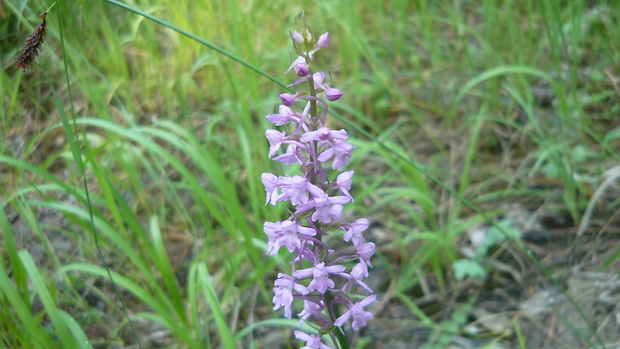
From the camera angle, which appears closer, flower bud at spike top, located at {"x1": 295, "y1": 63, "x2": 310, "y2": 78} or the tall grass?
flower bud at spike top, located at {"x1": 295, "y1": 63, "x2": 310, "y2": 78}

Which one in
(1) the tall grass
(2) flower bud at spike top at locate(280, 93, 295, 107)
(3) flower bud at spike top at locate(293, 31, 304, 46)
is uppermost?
(3) flower bud at spike top at locate(293, 31, 304, 46)

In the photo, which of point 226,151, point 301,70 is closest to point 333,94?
point 301,70

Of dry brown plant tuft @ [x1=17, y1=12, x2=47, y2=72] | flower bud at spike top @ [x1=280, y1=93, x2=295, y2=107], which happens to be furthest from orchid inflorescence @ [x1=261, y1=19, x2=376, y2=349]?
dry brown plant tuft @ [x1=17, y1=12, x2=47, y2=72]

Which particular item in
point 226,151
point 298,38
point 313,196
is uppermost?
point 298,38

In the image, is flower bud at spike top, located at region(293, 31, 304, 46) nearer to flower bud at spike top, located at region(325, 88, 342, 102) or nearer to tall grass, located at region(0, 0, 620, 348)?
flower bud at spike top, located at region(325, 88, 342, 102)

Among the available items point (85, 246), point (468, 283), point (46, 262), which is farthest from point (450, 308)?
point (46, 262)

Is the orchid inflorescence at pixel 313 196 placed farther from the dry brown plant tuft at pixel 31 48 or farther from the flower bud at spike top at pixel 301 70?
A: the dry brown plant tuft at pixel 31 48

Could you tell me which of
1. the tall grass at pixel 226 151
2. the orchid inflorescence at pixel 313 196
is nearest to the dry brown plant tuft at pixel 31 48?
the orchid inflorescence at pixel 313 196

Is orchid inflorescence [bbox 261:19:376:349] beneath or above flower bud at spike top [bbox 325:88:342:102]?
beneath

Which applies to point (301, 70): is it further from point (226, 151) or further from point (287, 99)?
point (226, 151)
